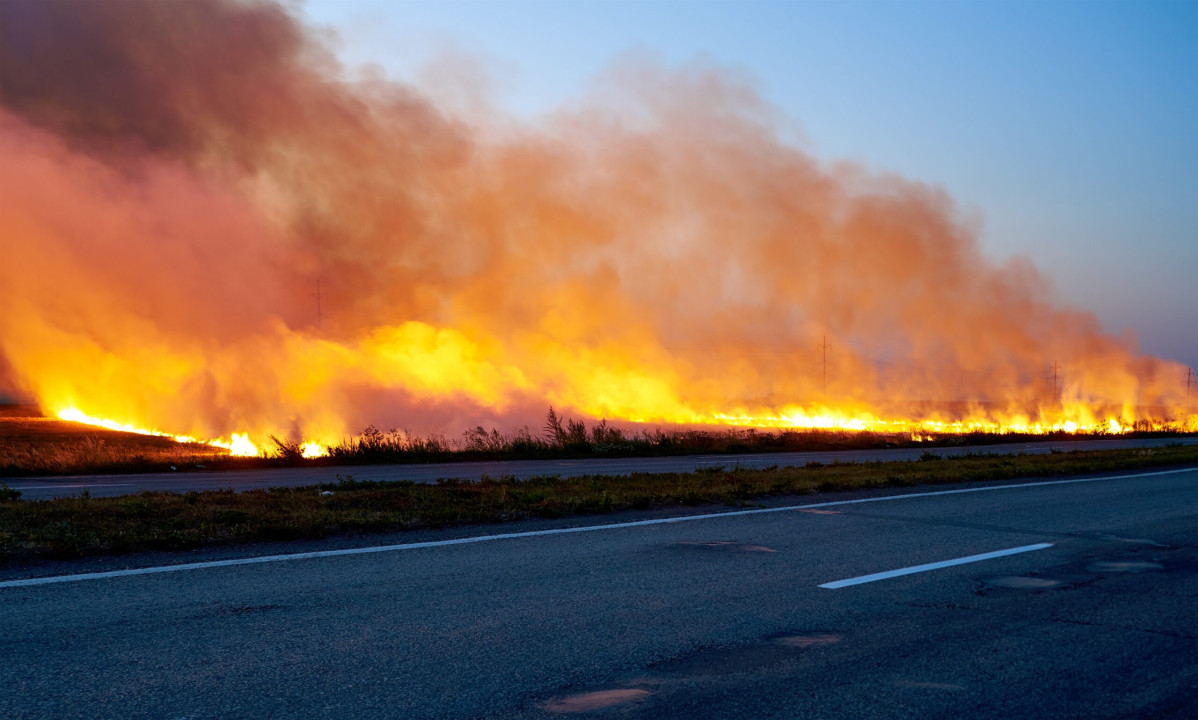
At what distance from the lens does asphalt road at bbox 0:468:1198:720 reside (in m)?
4.07

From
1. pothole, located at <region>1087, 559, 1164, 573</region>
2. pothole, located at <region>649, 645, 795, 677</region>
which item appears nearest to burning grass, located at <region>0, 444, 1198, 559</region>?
pothole, located at <region>1087, 559, 1164, 573</region>

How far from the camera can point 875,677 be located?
4.41m

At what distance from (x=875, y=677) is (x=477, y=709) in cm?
202

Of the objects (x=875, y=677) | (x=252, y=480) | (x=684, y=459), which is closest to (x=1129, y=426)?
(x=684, y=459)

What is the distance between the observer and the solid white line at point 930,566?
21.6 feet

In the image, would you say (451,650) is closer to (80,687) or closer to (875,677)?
(80,687)

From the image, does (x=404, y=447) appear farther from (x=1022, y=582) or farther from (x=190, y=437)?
(x=1022, y=582)

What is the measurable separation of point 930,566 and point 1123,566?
5.54 ft

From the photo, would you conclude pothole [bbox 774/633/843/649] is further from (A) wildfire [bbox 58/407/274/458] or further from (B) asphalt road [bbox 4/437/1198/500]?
(A) wildfire [bbox 58/407/274/458]

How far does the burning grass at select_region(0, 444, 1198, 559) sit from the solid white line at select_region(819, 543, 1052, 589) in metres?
3.96

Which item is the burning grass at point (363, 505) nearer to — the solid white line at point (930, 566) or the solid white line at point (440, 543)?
the solid white line at point (440, 543)

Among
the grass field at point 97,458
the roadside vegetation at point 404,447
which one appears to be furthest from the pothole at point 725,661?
the grass field at point 97,458

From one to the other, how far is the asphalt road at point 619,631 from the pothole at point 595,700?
2 centimetres

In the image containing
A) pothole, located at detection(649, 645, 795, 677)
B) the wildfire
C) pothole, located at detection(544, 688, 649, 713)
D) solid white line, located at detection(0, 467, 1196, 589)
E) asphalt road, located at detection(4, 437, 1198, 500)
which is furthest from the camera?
the wildfire
